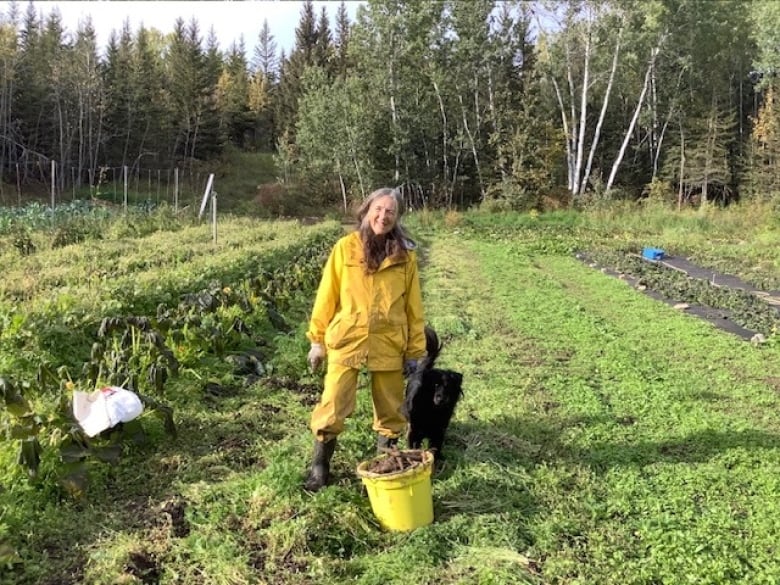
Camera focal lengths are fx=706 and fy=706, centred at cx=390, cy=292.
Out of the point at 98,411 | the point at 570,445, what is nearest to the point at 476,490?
the point at 570,445

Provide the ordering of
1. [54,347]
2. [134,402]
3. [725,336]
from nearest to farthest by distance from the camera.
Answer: [134,402], [54,347], [725,336]

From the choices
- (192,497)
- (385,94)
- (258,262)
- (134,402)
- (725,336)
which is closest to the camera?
(192,497)

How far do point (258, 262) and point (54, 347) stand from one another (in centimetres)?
489

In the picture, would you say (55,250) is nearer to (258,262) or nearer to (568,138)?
(258,262)

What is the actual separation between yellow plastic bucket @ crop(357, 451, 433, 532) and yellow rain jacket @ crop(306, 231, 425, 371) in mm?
515

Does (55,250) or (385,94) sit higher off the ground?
(385,94)

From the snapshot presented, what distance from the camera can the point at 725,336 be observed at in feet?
23.8

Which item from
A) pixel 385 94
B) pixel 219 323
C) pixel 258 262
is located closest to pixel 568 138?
pixel 385 94

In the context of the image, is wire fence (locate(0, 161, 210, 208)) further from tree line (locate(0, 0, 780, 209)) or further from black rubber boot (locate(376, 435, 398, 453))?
black rubber boot (locate(376, 435, 398, 453))

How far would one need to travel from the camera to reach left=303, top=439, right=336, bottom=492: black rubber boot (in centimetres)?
329

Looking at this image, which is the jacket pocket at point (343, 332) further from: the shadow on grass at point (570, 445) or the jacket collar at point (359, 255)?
the shadow on grass at point (570, 445)

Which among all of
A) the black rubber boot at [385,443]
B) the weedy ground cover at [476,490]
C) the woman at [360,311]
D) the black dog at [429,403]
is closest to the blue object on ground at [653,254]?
the weedy ground cover at [476,490]

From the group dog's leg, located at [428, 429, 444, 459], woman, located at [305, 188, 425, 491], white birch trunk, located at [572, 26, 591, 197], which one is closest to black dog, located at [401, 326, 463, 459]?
dog's leg, located at [428, 429, 444, 459]

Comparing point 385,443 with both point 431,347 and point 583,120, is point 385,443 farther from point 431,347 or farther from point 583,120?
point 583,120
